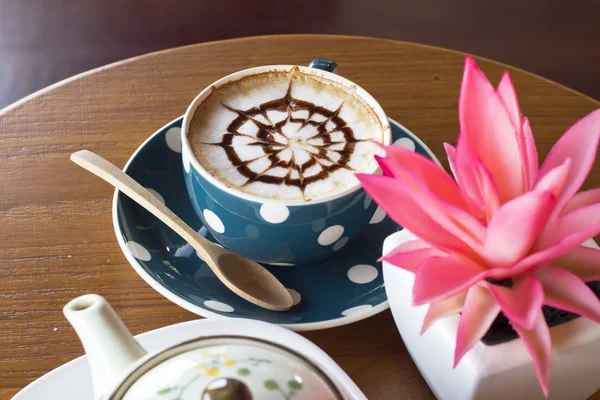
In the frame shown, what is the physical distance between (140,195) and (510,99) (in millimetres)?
333

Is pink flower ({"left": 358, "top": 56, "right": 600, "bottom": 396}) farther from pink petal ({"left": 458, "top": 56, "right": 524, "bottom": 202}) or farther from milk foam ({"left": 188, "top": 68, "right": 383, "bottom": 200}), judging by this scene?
milk foam ({"left": 188, "top": 68, "right": 383, "bottom": 200})

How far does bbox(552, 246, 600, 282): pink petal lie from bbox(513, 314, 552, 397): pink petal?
0.04 m

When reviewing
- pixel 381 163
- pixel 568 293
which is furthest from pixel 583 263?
pixel 381 163

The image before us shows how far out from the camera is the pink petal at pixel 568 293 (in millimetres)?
330

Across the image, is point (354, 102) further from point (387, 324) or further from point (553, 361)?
point (553, 361)

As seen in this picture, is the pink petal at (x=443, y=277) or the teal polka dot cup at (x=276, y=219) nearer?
the pink petal at (x=443, y=277)

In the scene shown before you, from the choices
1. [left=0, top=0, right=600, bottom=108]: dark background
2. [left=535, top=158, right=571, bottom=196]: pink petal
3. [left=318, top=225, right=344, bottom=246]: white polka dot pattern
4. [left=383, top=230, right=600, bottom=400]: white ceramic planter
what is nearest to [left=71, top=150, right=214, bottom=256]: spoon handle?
[left=318, top=225, right=344, bottom=246]: white polka dot pattern

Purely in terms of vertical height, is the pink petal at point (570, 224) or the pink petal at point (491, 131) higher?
the pink petal at point (491, 131)

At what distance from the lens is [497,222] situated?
1.06 feet

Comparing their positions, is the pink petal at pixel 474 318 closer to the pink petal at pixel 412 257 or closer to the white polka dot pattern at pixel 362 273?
the pink petal at pixel 412 257

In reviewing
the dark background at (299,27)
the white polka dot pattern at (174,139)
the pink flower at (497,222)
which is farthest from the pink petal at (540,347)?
the dark background at (299,27)

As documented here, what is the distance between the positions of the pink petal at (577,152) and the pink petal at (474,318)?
0.06 m

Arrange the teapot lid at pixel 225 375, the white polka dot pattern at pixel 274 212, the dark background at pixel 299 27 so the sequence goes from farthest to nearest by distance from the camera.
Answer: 1. the dark background at pixel 299 27
2. the white polka dot pattern at pixel 274 212
3. the teapot lid at pixel 225 375

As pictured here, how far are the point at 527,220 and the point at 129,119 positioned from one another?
1.67 feet
